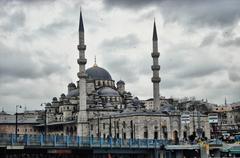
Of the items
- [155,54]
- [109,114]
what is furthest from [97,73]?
[155,54]

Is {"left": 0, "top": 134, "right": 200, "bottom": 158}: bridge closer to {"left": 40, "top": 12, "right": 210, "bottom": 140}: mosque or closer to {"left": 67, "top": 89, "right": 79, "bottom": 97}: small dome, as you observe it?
{"left": 40, "top": 12, "right": 210, "bottom": 140}: mosque

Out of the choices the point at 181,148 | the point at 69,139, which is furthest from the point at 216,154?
the point at 69,139

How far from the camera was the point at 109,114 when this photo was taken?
94375 mm

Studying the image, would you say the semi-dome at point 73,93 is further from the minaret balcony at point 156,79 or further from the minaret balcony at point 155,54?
the minaret balcony at point 155,54

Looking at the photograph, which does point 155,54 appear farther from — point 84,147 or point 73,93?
point 84,147

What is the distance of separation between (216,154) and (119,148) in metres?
13.7

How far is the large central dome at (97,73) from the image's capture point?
4203 inches

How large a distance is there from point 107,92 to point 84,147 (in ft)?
184

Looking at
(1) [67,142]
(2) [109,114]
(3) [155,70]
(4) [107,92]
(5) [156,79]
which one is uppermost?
(3) [155,70]

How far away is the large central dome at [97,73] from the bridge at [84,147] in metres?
46.5

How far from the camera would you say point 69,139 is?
1837 inches

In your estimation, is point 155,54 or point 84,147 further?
point 155,54

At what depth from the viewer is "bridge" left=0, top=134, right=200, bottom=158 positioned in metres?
42.0

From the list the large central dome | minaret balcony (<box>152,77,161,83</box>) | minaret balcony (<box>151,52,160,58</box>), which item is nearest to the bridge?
minaret balcony (<box>152,77,161,83</box>)
